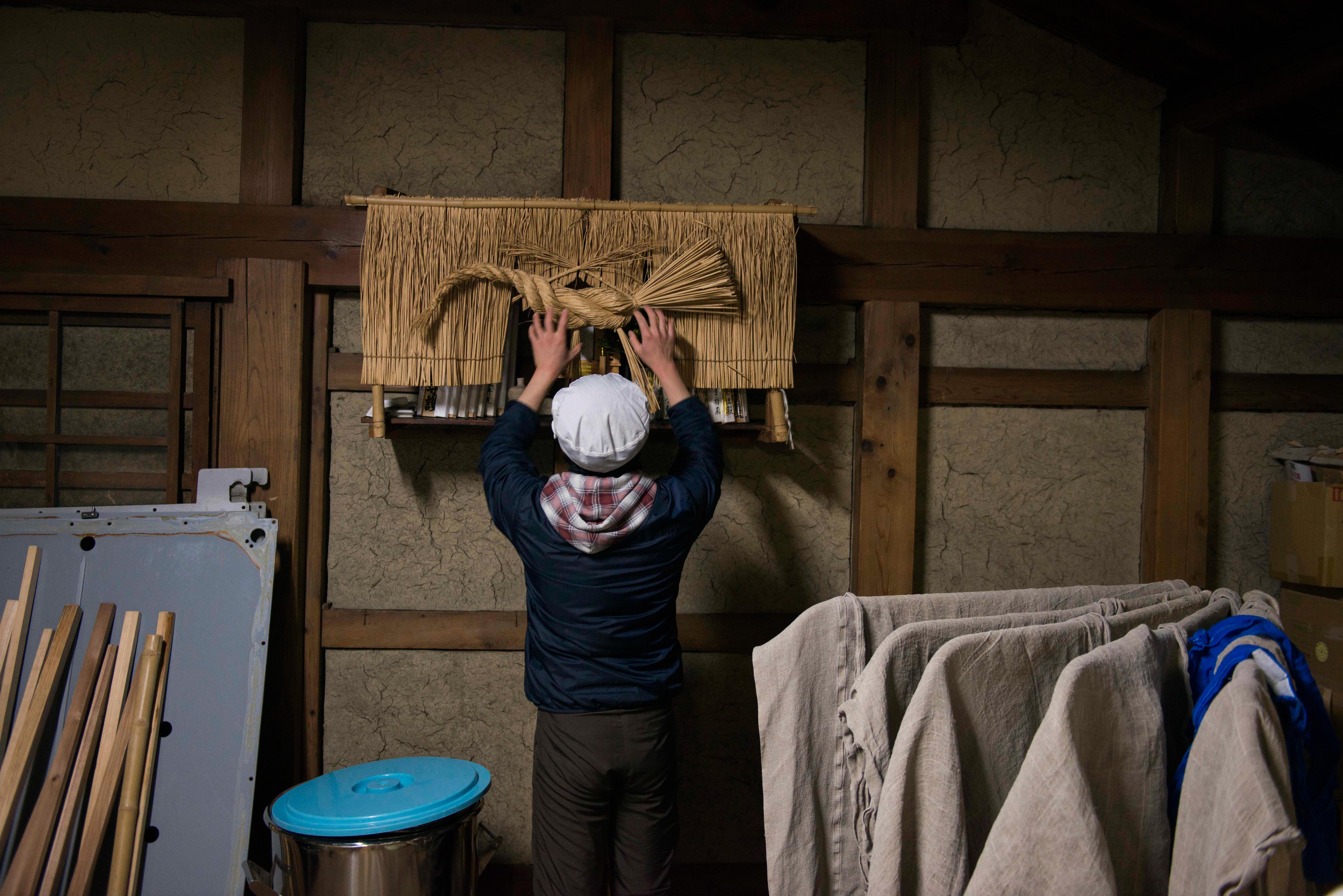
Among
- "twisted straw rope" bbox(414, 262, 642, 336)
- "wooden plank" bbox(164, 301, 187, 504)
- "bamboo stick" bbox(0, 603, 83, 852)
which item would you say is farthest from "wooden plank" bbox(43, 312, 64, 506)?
"twisted straw rope" bbox(414, 262, 642, 336)

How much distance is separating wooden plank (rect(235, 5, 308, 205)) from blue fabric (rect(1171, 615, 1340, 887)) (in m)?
2.99

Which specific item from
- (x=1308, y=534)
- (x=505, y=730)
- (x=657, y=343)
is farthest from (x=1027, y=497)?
(x=505, y=730)

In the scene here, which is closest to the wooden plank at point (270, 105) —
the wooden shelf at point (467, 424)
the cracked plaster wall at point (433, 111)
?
the cracked plaster wall at point (433, 111)

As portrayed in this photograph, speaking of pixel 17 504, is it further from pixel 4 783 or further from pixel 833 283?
pixel 833 283

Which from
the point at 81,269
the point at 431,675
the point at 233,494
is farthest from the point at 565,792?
the point at 81,269

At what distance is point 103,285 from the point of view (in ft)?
8.79

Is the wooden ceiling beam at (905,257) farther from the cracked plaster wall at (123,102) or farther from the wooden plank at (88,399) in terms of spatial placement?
the wooden plank at (88,399)

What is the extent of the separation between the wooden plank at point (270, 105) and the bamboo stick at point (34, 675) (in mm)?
1589

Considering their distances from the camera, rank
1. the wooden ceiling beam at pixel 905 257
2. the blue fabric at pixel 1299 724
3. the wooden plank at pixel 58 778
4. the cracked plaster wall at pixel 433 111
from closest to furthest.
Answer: the blue fabric at pixel 1299 724
the wooden plank at pixel 58 778
the wooden ceiling beam at pixel 905 257
the cracked plaster wall at pixel 433 111

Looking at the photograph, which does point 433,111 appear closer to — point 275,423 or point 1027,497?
point 275,423

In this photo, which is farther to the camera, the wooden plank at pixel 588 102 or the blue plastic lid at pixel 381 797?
the wooden plank at pixel 588 102

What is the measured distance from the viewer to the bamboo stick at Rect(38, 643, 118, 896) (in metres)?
2.21

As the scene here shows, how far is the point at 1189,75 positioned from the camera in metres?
2.85

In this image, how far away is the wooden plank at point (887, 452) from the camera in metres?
2.81
